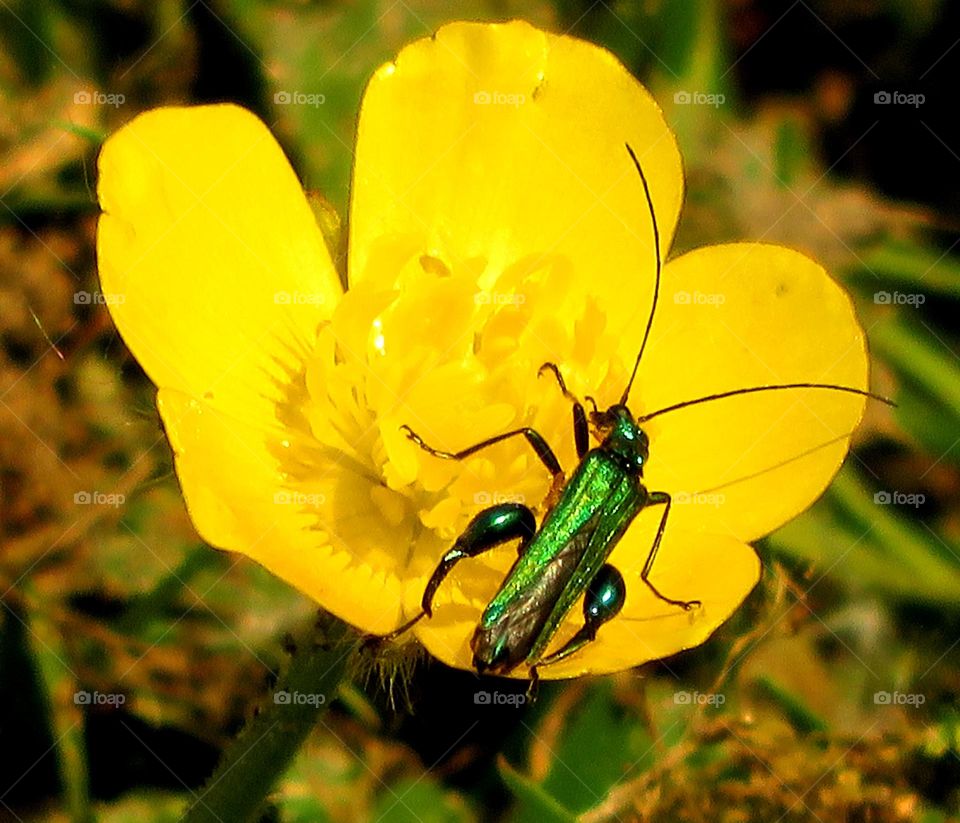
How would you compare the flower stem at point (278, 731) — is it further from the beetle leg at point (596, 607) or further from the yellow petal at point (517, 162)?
the yellow petal at point (517, 162)

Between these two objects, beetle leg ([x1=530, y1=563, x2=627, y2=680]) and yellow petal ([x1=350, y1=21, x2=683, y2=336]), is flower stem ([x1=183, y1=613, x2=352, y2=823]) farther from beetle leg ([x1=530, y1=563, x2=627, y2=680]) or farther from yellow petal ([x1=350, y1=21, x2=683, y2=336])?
yellow petal ([x1=350, y1=21, x2=683, y2=336])

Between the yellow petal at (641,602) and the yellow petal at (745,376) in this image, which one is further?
the yellow petal at (745,376)

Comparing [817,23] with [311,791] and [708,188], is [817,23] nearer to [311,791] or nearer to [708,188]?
[708,188]

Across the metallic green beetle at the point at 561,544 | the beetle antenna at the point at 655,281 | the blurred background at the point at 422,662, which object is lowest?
the blurred background at the point at 422,662

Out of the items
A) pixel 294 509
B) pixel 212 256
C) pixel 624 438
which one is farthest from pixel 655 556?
pixel 212 256

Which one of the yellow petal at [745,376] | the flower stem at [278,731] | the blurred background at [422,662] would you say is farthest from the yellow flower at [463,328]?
the blurred background at [422,662]

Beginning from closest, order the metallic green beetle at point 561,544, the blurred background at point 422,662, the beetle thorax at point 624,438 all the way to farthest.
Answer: the metallic green beetle at point 561,544, the beetle thorax at point 624,438, the blurred background at point 422,662
